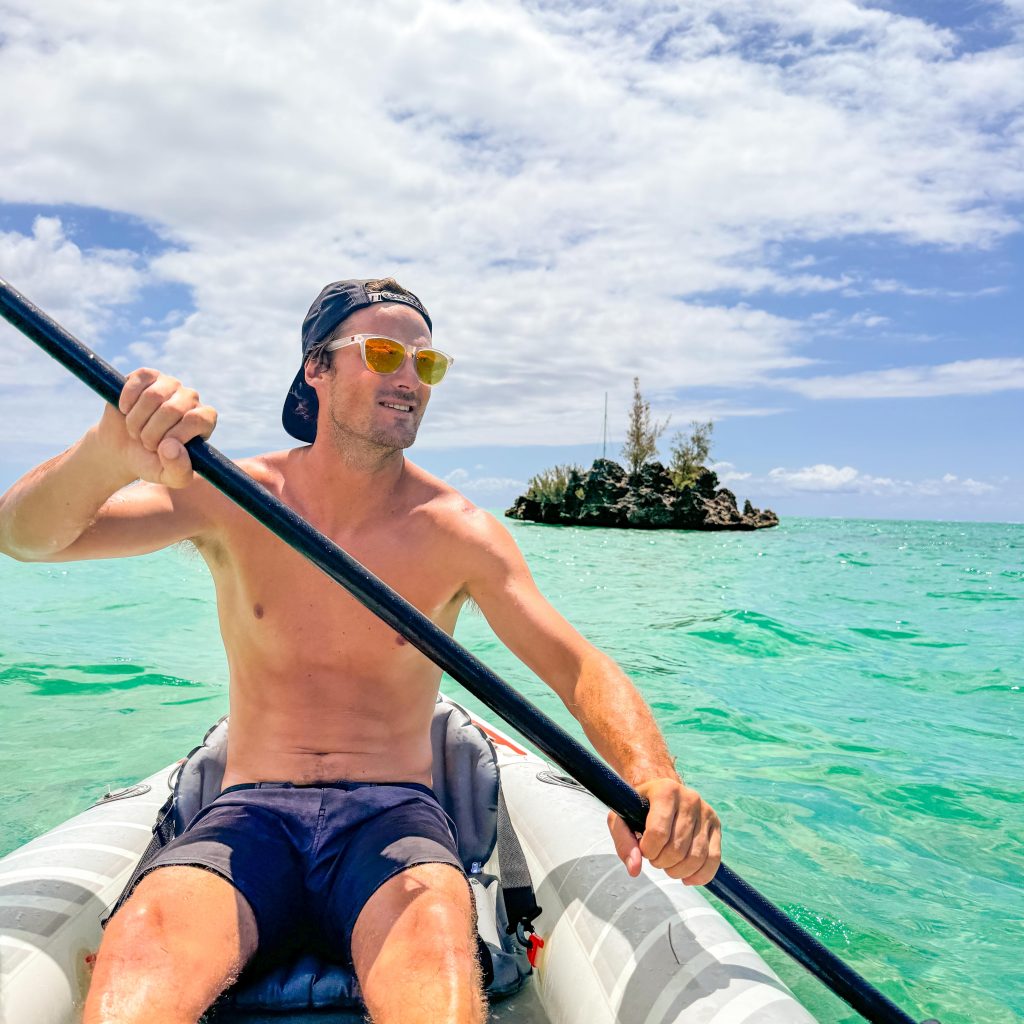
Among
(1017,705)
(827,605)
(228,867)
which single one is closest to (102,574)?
(827,605)

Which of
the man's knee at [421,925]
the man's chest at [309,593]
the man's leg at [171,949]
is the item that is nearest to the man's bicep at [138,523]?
the man's chest at [309,593]

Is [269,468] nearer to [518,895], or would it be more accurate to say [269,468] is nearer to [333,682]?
[333,682]

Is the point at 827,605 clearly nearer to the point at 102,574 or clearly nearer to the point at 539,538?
the point at 102,574

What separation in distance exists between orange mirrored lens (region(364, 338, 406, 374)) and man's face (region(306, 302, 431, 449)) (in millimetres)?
17

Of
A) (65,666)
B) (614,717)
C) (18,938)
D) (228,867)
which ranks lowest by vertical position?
(65,666)

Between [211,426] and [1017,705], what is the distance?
7263 millimetres

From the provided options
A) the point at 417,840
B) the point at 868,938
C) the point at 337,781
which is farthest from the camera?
the point at 868,938

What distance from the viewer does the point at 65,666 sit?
25.3 ft

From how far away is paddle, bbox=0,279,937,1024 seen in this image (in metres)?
1.65

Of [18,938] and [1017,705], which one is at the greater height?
[18,938]

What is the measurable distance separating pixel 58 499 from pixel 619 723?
1282 mm

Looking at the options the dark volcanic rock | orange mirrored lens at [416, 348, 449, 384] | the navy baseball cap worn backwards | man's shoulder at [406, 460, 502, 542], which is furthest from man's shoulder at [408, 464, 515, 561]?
the dark volcanic rock

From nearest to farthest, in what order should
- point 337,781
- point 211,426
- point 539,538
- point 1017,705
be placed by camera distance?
point 211,426 → point 337,781 → point 1017,705 → point 539,538

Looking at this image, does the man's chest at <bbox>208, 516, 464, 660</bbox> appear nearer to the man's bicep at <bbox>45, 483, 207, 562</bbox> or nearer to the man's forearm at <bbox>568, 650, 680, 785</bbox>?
the man's bicep at <bbox>45, 483, 207, 562</bbox>
